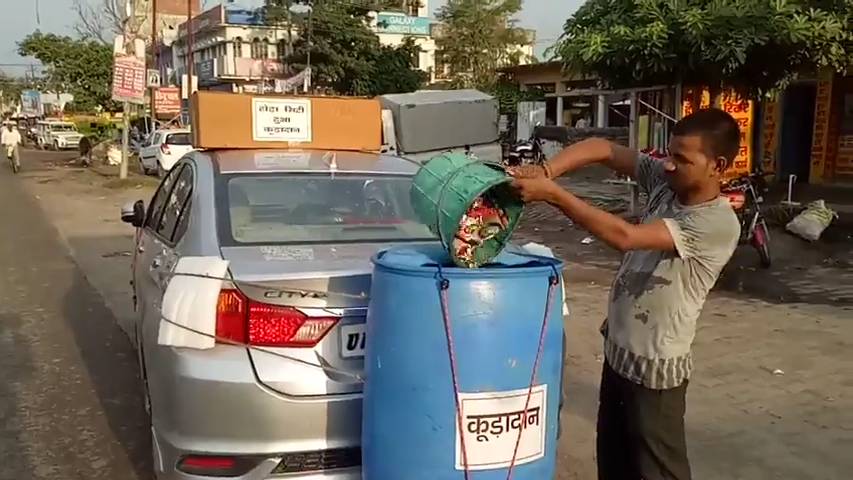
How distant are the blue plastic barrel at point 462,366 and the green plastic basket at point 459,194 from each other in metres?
0.08

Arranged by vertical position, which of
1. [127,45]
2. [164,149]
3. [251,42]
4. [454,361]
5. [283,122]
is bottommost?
[164,149]

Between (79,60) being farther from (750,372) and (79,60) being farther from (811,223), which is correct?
(750,372)

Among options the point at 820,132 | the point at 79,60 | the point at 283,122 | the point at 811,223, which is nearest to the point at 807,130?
the point at 820,132

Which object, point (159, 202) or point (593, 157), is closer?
point (593, 157)

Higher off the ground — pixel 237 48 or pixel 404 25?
pixel 404 25

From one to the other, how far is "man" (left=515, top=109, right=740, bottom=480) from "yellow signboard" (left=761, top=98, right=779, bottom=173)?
45.8 ft

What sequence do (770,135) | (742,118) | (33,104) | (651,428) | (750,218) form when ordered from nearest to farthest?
(651,428), (750,218), (742,118), (770,135), (33,104)

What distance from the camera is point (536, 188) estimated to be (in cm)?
241

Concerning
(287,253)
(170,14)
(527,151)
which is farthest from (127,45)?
(170,14)

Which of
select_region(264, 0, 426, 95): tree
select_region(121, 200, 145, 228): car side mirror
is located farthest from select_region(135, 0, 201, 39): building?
select_region(121, 200, 145, 228): car side mirror

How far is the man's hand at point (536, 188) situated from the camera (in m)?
2.40

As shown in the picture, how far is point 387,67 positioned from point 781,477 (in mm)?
35968

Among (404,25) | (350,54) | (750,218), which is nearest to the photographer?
(750,218)

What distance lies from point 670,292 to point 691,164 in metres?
0.41
